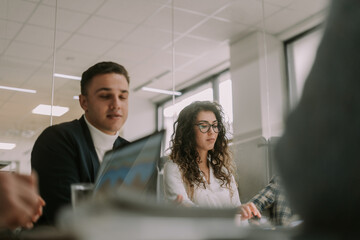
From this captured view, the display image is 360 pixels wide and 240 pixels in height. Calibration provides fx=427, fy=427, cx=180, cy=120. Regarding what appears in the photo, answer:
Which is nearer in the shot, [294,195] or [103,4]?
[294,195]

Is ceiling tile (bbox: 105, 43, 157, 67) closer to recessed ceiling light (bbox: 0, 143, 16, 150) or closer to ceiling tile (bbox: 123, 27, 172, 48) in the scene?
ceiling tile (bbox: 123, 27, 172, 48)

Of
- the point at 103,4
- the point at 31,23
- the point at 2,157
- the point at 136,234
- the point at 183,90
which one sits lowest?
the point at 136,234

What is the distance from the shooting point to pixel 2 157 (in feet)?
9.98

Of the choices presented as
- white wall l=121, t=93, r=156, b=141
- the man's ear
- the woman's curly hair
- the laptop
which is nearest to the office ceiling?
white wall l=121, t=93, r=156, b=141

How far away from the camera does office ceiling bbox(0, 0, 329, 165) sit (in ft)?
10.7

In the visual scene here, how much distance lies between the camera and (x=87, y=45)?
3.76 m

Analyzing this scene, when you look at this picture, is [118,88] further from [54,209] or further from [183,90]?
[183,90]

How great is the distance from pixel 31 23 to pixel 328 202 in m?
3.64

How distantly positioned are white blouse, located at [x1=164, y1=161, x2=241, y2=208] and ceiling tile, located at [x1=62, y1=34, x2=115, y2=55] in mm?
1789

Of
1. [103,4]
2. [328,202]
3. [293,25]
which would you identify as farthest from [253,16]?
[328,202]

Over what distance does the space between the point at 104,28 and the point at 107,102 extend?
2427 mm

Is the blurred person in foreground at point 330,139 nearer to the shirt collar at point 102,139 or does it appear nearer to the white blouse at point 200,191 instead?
the shirt collar at point 102,139

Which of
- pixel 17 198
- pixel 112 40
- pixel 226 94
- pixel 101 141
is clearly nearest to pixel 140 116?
pixel 112 40

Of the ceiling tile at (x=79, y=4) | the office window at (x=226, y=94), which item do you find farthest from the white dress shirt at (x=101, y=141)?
the office window at (x=226, y=94)
